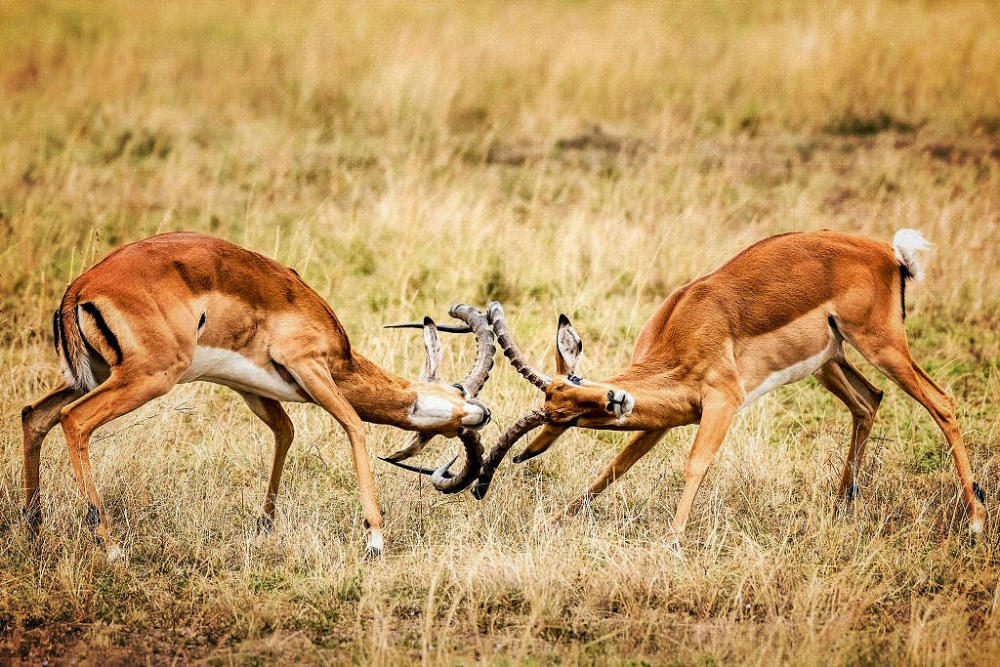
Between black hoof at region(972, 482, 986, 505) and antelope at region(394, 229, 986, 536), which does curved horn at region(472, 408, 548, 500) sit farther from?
black hoof at region(972, 482, 986, 505)

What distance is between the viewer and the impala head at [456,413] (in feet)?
19.1

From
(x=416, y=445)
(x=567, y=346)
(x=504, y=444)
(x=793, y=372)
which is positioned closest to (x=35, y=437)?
(x=416, y=445)

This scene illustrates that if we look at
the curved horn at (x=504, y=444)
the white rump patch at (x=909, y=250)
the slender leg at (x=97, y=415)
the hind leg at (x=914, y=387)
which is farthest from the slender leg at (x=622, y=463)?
the slender leg at (x=97, y=415)

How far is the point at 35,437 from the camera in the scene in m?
5.54

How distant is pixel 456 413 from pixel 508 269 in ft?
10.5

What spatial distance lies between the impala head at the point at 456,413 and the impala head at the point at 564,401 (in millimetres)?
143

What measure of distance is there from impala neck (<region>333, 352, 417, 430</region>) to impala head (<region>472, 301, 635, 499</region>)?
512 millimetres

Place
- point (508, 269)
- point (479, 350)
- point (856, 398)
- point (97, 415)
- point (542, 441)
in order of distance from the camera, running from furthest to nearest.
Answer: point (508, 269), point (856, 398), point (479, 350), point (542, 441), point (97, 415)

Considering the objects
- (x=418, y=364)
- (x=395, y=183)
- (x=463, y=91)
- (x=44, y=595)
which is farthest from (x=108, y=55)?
(x=44, y=595)

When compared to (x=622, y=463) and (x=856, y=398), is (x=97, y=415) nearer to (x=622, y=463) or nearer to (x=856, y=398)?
(x=622, y=463)

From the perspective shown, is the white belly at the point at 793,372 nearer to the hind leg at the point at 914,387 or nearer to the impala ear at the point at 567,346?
the hind leg at the point at 914,387

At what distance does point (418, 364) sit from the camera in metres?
7.56

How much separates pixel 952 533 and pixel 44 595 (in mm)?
4010

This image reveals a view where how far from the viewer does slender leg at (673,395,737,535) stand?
18.2ft
